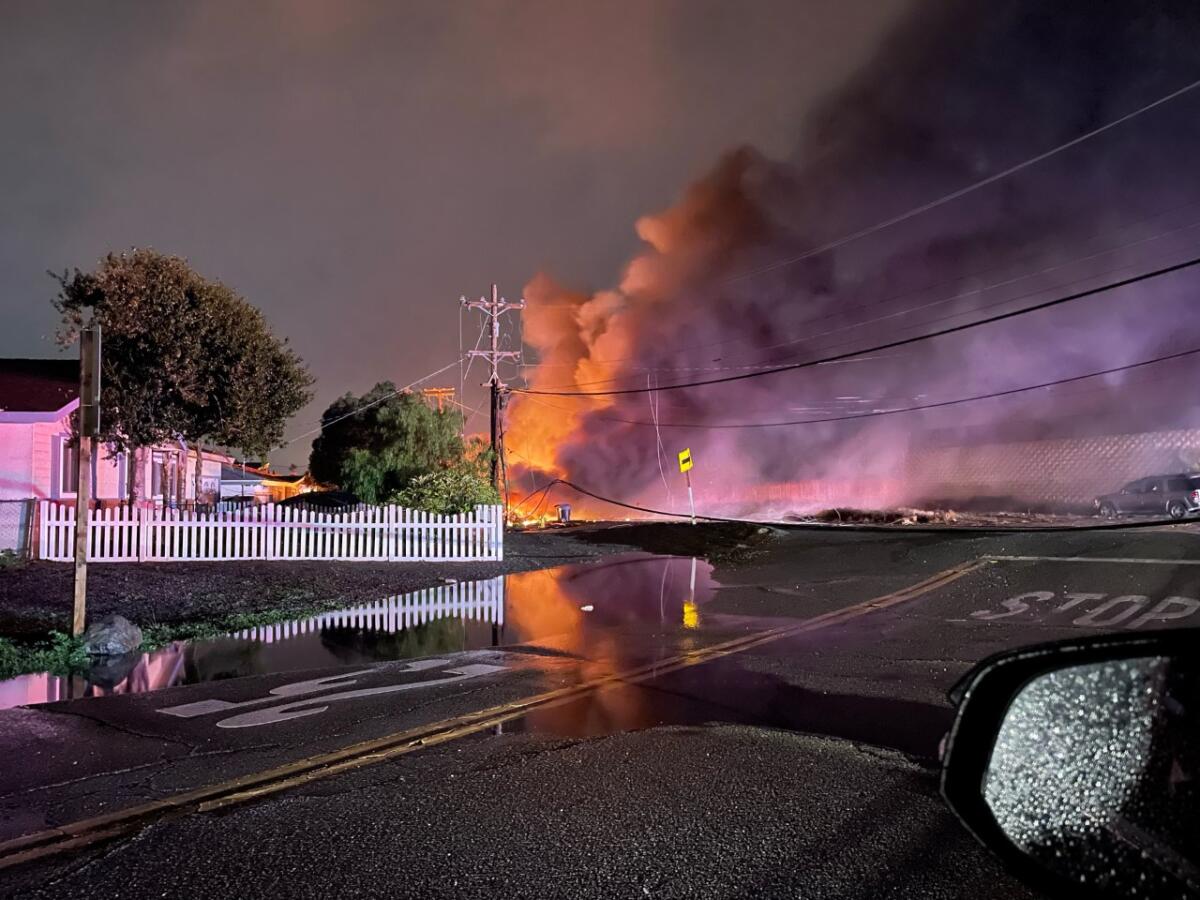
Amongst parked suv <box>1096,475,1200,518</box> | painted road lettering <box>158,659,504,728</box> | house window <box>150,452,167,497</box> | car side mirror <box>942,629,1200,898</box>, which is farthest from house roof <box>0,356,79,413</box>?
parked suv <box>1096,475,1200,518</box>

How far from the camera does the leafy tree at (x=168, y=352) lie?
736 inches

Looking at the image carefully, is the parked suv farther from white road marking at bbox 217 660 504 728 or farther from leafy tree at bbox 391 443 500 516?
white road marking at bbox 217 660 504 728

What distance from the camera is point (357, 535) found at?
1648 centimetres

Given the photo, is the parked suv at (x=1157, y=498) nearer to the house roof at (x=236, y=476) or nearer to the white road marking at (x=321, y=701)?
the white road marking at (x=321, y=701)

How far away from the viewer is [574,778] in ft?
14.7

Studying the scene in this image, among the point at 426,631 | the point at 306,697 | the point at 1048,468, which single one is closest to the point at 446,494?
the point at 426,631

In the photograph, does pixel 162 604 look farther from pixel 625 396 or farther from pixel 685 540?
pixel 625 396

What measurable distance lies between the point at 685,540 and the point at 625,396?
21413 millimetres

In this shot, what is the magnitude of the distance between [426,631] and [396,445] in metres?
18.3

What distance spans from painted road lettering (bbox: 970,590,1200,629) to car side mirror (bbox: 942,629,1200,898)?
8447 mm

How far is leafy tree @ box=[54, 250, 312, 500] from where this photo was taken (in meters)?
18.7

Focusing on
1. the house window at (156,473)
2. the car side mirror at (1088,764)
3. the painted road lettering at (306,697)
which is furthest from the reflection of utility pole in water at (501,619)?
the house window at (156,473)

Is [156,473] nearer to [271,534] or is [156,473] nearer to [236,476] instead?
[271,534]

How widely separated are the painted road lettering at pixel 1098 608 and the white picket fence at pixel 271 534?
33.5 ft
